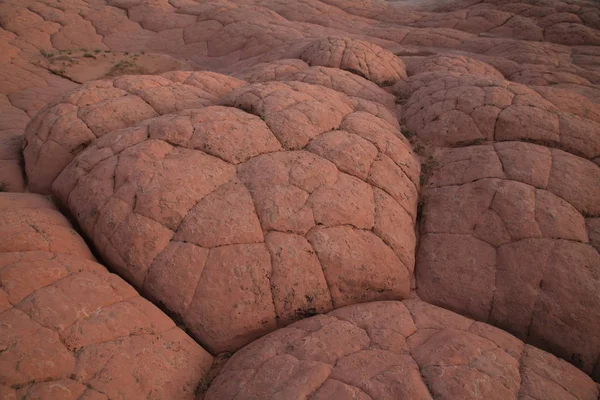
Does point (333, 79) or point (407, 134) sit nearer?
point (407, 134)

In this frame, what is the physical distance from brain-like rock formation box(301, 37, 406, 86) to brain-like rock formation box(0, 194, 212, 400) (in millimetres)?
6272

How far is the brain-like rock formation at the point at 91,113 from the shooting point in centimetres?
414

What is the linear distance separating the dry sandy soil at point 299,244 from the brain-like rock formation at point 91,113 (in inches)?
1.1

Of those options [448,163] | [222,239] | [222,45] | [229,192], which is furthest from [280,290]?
[222,45]

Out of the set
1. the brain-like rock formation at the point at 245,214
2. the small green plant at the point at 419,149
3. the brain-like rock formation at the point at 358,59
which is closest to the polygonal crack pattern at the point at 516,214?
the small green plant at the point at 419,149

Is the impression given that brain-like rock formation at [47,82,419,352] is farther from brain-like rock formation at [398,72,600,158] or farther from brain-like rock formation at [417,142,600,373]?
brain-like rock formation at [398,72,600,158]

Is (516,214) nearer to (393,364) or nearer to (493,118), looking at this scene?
(493,118)

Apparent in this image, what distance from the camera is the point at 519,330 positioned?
316 centimetres

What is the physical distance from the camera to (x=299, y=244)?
3.20 meters

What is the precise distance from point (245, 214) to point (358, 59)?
18.2 feet

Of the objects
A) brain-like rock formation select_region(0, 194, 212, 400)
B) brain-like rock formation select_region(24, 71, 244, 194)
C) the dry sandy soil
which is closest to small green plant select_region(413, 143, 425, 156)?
the dry sandy soil

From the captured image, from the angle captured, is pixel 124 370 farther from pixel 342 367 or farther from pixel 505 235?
pixel 505 235

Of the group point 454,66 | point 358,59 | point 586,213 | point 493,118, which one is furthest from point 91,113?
point 454,66

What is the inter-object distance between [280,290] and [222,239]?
72cm
